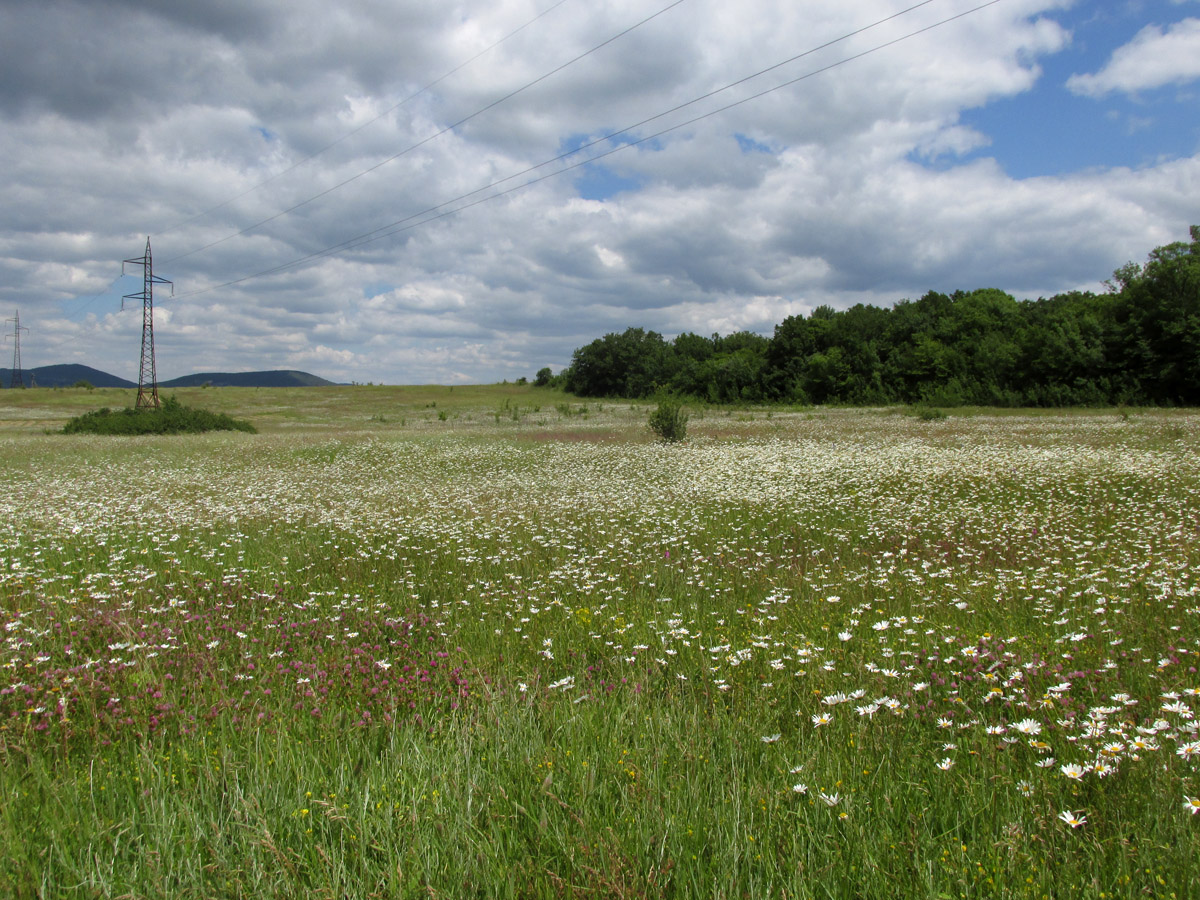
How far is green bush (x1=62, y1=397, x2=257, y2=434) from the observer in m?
37.3

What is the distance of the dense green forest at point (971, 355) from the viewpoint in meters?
48.8

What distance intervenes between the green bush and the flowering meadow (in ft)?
108

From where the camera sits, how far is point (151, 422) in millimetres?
38000

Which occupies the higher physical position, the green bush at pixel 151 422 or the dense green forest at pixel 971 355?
the dense green forest at pixel 971 355

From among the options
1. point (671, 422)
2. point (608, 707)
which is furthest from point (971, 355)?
point (608, 707)

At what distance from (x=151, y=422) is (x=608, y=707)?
43903mm

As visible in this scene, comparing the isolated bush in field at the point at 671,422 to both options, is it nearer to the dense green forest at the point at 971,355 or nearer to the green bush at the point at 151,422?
the dense green forest at the point at 971,355

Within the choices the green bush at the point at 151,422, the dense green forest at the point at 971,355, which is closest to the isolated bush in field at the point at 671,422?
the dense green forest at the point at 971,355

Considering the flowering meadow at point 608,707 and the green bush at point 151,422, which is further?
the green bush at point 151,422

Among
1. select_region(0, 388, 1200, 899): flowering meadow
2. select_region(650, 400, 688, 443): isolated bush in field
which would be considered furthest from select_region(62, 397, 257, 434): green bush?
select_region(0, 388, 1200, 899): flowering meadow

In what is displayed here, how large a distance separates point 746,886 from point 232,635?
4.75m

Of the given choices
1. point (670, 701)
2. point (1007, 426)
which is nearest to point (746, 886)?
point (670, 701)

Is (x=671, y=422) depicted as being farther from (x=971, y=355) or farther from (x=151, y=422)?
(x=971, y=355)

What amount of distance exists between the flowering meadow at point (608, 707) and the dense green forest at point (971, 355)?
28.3 meters
